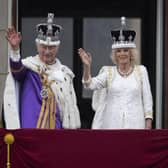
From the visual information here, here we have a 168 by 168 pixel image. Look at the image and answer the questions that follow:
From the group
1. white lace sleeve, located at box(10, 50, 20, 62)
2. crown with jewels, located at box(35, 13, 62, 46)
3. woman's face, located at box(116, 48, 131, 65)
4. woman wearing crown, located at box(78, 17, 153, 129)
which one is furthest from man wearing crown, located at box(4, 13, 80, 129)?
woman's face, located at box(116, 48, 131, 65)

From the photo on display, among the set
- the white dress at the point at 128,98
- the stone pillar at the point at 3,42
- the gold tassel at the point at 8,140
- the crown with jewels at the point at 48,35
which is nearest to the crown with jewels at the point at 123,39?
the white dress at the point at 128,98

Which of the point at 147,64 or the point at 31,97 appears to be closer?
the point at 31,97

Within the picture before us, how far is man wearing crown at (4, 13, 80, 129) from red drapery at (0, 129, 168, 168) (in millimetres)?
560

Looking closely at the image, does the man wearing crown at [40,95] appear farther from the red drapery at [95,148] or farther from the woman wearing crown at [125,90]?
the red drapery at [95,148]

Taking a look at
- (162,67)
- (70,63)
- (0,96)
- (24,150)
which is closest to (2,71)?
(0,96)

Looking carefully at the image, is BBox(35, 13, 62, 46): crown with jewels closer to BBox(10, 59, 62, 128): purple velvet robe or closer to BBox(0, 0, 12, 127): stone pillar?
BBox(10, 59, 62, 128): purple velvet robe

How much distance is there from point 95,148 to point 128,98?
0.89 metres

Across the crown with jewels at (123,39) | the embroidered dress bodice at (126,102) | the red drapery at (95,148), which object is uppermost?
the crown with jewels at (123,39)

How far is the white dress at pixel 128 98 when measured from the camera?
→ 6887 millimetres

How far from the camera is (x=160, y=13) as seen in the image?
876cm

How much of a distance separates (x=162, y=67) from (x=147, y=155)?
262 centimetres

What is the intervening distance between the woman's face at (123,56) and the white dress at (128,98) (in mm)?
139

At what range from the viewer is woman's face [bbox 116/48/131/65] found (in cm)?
687

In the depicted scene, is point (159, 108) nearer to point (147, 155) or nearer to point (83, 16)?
point (83, 16)
